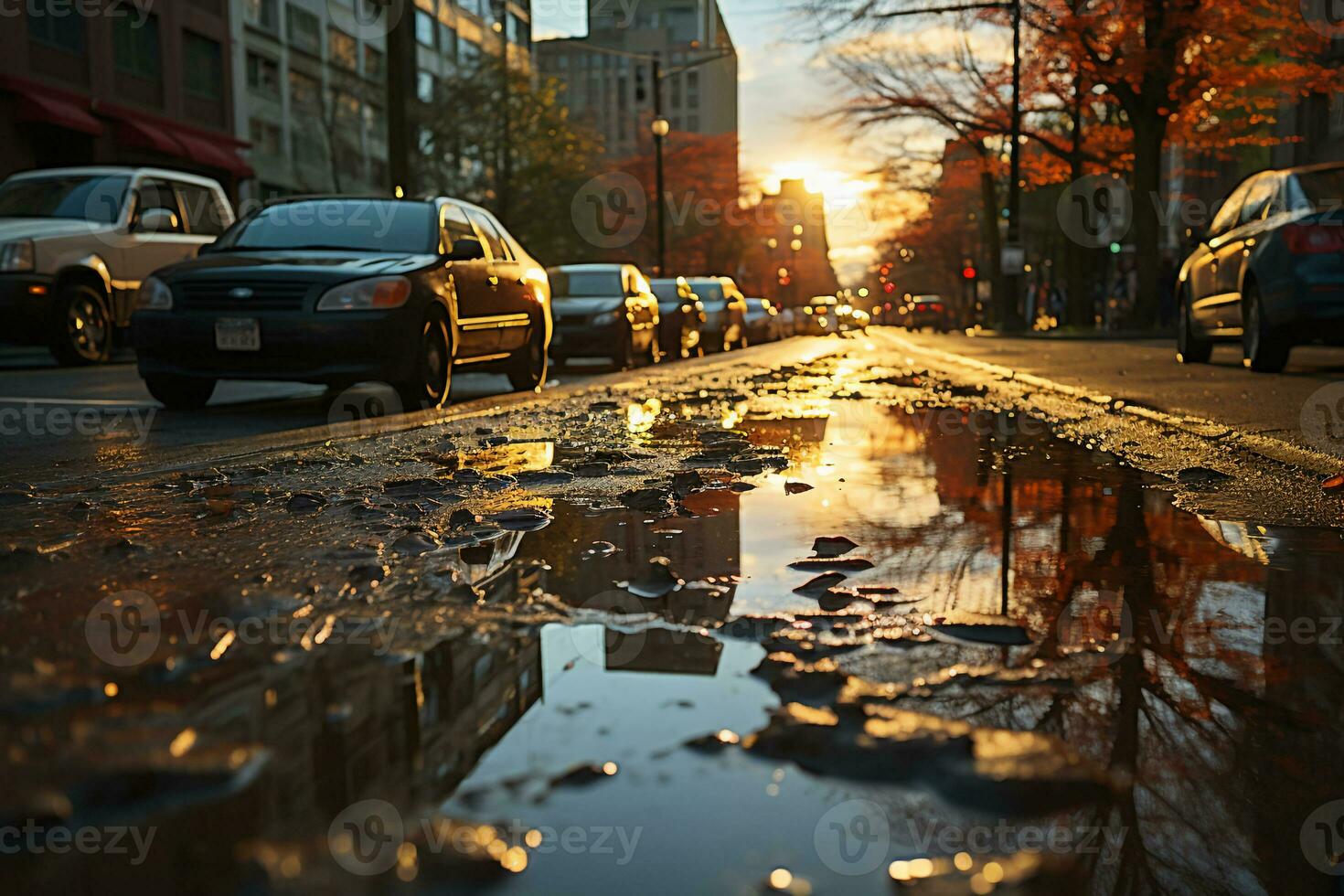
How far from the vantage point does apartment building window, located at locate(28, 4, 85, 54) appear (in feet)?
93.1

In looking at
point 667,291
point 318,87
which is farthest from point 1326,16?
point 318,87

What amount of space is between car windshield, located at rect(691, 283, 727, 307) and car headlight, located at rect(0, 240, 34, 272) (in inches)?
654

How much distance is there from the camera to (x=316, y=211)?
10.3 meters

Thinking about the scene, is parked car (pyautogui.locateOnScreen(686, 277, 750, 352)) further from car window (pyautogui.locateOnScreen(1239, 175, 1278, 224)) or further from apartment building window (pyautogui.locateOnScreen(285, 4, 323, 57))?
apartment building window (pyautogui.locateOnScreen(285, 4, 323, 57))

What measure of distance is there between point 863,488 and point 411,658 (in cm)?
295

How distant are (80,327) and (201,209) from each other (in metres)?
2.47

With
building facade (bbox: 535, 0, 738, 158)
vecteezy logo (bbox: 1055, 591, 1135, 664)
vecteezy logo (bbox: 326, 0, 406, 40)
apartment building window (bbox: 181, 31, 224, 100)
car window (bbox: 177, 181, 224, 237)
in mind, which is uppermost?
building facade (bbox: 535, 0, 738, 158)

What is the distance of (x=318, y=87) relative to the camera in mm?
49031

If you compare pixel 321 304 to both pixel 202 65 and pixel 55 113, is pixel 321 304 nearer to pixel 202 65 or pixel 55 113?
pixel 55 113

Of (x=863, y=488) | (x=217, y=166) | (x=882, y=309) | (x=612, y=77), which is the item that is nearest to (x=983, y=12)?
(x=217, y=166)

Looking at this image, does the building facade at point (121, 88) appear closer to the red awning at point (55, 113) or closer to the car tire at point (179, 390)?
the red awning at point (55, 113)

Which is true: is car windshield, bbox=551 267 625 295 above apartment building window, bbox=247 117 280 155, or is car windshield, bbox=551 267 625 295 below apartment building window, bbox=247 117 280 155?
below

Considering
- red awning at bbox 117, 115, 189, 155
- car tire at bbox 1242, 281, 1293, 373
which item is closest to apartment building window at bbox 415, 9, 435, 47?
red awning at bbox 117, 115, 189, 155

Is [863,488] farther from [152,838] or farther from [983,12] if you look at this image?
[983,12]
